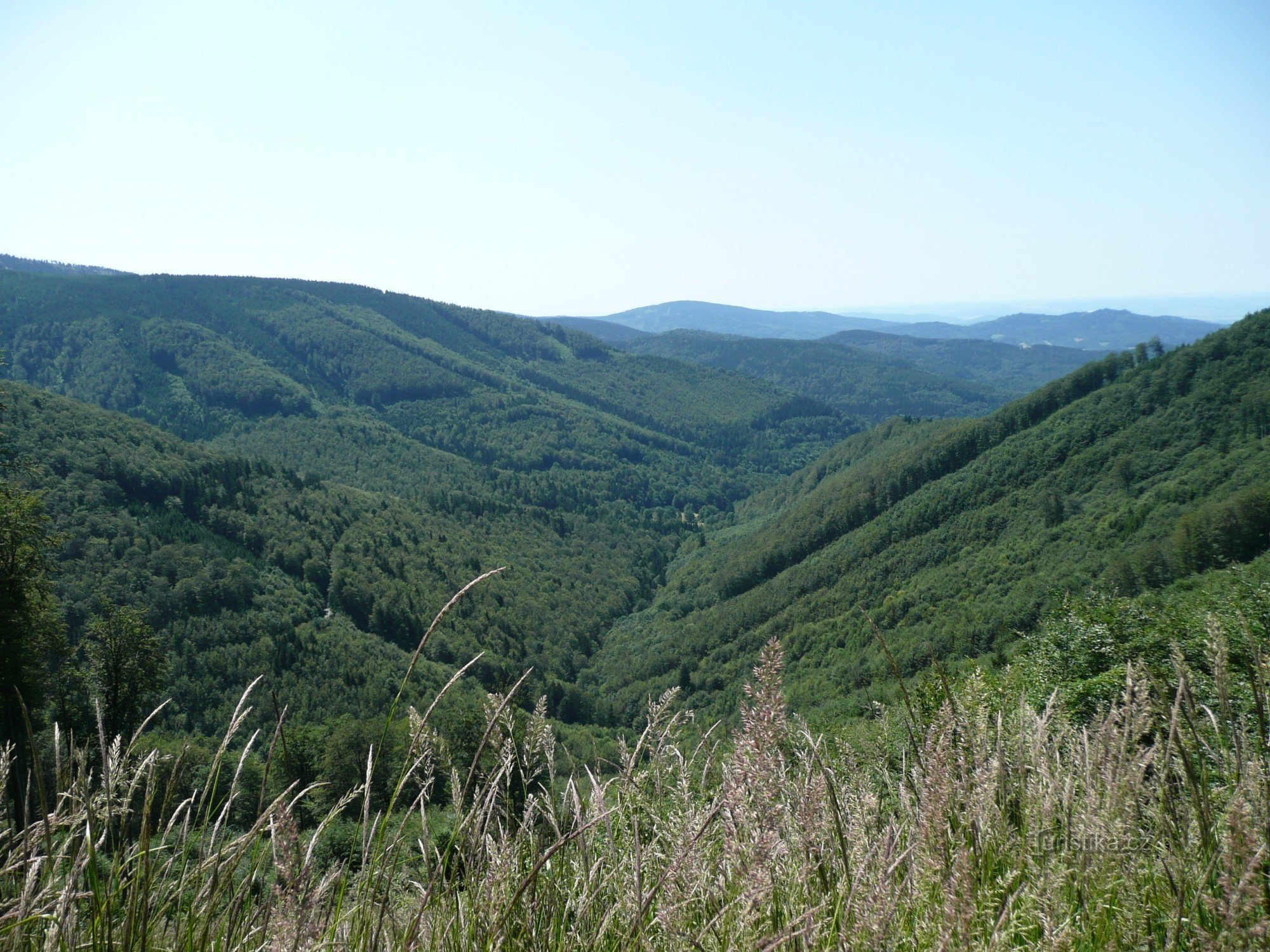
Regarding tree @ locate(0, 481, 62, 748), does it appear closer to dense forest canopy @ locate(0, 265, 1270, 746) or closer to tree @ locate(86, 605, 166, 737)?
tree @ locate(86, 605, 166, 737)

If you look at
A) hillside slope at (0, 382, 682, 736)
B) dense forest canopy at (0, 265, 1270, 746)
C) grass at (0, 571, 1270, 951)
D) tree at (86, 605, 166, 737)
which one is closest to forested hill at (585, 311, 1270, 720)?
dense forest canopy at (0, 265, 1270, 746)

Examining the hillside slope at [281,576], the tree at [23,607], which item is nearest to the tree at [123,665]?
the tree at [23,607]

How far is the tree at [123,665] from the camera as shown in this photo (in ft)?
51.2

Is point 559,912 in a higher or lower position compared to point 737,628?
higher

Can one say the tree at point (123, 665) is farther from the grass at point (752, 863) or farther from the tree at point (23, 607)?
the grass at point (752, 863)

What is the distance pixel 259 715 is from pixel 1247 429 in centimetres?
10275

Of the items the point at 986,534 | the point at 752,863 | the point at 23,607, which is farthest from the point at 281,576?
the point at 752,863

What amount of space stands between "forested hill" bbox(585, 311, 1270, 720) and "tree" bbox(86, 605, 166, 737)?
129ft

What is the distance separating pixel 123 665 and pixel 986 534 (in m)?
90.2

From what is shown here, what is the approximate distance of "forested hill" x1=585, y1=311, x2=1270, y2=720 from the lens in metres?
58.2

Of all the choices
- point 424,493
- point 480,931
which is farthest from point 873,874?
point 424,493

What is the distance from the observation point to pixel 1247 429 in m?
73.9

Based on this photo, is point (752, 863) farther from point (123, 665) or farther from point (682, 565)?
point (682, 565)

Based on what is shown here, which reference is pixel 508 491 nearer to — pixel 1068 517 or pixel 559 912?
pixel 1068 517
